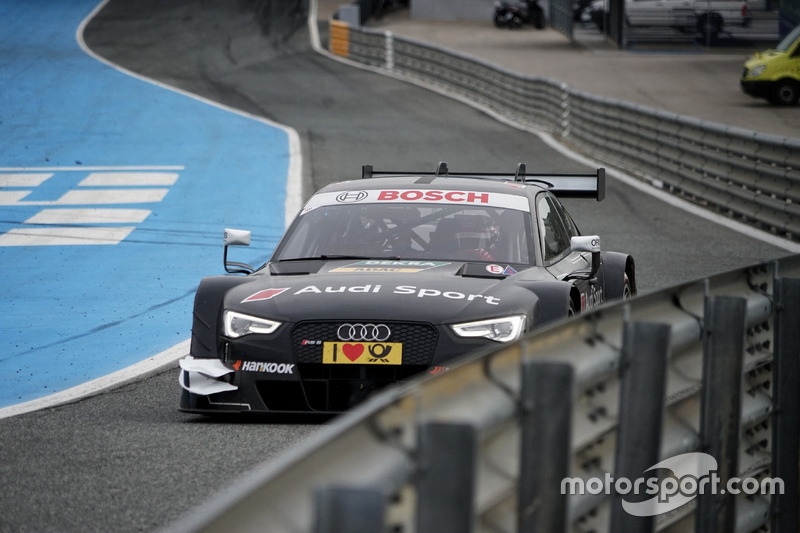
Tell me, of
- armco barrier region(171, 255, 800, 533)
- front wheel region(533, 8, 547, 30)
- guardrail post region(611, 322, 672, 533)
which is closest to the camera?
armco barrier region(171, 255, 800, 533)

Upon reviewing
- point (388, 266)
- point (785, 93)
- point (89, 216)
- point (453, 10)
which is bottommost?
point (453, 10)

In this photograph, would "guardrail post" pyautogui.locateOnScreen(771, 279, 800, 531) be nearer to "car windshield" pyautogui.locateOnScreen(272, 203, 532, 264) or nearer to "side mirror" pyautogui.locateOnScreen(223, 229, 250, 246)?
"car windshield" pyautogui.locateOnScreen(272, 203, 532, 264)

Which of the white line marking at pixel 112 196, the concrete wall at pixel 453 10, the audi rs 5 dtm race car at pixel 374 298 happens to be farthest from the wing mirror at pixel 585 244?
the concrete wall at pixel 453 10

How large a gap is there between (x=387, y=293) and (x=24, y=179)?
1452cm

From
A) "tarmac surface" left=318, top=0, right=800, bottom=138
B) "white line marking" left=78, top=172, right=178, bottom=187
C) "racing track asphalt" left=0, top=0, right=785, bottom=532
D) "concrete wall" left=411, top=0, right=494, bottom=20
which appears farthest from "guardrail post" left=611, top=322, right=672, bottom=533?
"concrete wall" left=411, top=0, right=494, bottom=20

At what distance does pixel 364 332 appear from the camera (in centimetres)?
659

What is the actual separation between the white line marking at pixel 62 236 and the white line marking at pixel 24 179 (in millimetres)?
3808

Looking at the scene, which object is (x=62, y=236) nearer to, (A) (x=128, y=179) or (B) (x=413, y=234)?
(A) (x=128, y=179)

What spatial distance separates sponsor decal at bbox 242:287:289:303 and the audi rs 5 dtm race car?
0.01 m

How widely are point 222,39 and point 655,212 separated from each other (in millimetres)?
28397

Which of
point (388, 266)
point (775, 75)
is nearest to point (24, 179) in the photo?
point (388, 266)

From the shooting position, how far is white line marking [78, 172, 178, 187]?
65.1 feet

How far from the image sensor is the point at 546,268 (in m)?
7.84

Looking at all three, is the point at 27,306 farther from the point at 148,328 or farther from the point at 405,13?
the point at 405,13
